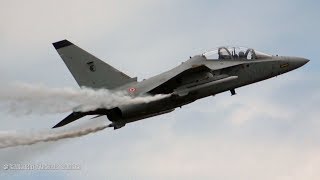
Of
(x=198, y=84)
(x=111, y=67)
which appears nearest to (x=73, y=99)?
(x=111, y=67)

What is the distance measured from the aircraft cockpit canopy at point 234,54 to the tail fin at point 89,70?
3341 mm

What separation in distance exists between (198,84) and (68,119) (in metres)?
5.16

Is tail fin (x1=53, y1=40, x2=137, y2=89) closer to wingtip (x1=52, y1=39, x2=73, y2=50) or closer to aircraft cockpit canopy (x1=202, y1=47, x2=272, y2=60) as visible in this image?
wingtip (x1=52, y1=39, x2=73, y2=50)

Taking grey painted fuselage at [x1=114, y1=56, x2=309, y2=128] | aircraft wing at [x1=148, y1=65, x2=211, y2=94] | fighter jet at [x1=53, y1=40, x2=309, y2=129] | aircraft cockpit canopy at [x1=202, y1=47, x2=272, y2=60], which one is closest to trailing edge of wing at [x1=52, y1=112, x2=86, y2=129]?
fighter jet at [x1=53, y1=40, x2=309, y2=129]

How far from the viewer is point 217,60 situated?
974 inches

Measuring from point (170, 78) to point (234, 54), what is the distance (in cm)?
325

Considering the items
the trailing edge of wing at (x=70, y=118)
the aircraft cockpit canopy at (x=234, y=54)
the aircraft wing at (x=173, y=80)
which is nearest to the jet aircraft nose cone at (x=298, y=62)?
the aircraft cockpit canopy at (x=234, y=54)

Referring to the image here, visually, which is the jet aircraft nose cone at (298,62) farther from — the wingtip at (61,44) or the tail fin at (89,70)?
the wingtip at (61,44)

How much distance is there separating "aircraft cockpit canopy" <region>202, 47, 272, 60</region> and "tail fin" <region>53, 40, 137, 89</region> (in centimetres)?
334

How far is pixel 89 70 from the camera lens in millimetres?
24359

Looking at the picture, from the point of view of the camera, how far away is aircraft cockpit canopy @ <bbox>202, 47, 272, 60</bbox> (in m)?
Answer: 24.9

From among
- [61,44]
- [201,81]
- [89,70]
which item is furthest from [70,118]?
[201,81]

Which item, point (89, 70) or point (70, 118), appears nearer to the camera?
point (70, 118)

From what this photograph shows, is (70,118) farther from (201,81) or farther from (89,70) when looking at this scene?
(201,81)
